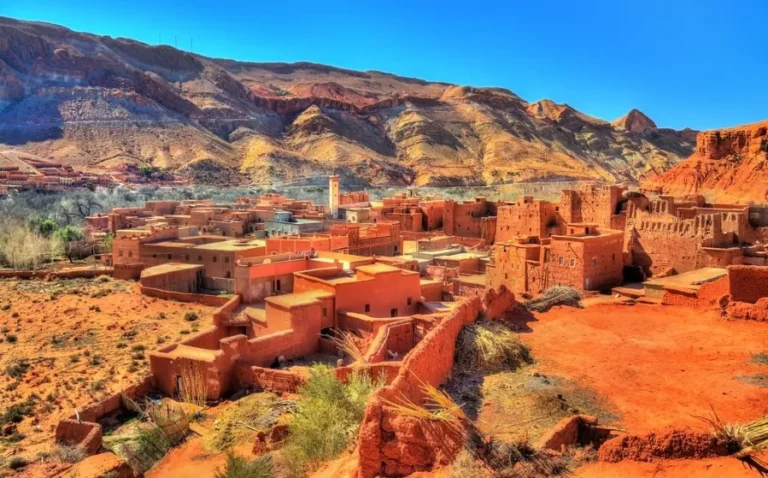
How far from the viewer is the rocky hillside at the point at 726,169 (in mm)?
36469

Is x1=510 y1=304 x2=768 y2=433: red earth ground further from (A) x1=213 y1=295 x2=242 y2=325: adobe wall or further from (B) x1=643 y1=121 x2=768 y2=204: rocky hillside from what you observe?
(B) x1=643 y1=121 x2=768 y2=204: rocky hillside

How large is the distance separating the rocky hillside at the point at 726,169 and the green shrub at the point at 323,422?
32.2 metres

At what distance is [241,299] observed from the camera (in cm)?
1869

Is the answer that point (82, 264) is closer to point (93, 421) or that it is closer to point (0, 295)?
point (0, 295)

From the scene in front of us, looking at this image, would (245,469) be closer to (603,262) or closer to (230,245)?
(603,262)

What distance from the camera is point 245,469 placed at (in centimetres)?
827

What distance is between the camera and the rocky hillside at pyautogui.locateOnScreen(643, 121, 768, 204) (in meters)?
36.5

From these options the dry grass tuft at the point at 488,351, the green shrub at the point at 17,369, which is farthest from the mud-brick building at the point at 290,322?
the green shrub at the point at 17,369

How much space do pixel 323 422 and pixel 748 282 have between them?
963 centimetres

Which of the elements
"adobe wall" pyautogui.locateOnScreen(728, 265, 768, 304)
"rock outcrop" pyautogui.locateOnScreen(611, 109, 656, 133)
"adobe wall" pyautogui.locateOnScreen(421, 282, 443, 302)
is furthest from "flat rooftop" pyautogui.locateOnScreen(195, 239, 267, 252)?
"rock outcrop" pyautogui.locateOnScreen(611, 109, 656, 133)

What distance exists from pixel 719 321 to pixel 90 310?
19.1 meters

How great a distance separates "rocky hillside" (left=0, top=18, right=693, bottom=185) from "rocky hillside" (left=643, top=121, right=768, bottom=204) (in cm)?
3422

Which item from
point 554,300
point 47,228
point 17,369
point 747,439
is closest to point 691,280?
A: point 554,300

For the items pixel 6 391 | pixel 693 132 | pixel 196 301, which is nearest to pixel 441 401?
pixel 6 391
